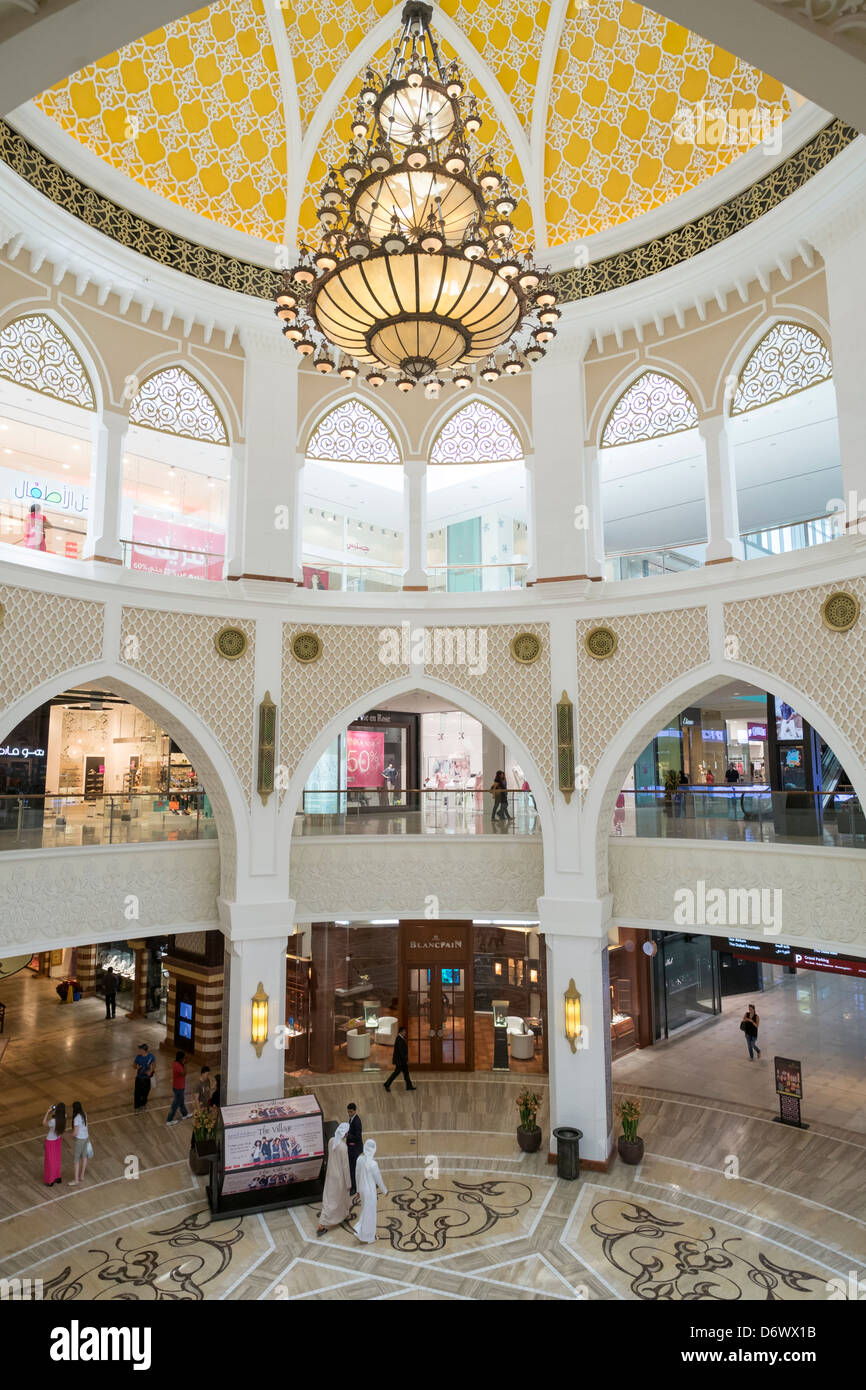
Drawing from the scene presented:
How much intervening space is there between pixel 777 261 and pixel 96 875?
10249 millimetres

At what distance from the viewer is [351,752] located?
1742 centimetres

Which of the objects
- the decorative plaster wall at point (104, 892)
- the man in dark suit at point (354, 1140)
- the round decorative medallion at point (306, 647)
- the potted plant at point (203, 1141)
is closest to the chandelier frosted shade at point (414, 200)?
the round decorative medallion at point (306, 647)

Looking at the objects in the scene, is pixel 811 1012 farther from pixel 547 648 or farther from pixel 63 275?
pixel 63 275

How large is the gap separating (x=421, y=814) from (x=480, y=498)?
5.32 metres

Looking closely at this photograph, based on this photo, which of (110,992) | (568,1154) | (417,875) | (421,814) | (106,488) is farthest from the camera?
(110,992)

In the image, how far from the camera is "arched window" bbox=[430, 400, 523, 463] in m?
11.1

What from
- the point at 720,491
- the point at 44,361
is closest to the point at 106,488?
the point at 44,361

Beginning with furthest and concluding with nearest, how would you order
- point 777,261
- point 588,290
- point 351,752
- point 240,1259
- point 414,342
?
point 351,752 < point 588,290 < point 777,261 < point 240,1259 < point 414,342

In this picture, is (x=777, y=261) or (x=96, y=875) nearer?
(x=777, y=261)

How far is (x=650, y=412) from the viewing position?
10.3 meters

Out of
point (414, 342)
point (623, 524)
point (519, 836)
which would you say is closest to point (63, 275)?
point (414, 342)

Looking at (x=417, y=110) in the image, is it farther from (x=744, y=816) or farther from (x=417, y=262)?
(x=744, y=816)

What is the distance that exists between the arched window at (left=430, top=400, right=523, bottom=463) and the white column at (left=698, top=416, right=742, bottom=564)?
2.50m

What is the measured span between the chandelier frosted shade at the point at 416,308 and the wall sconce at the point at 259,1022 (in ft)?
Answer: 24.2
